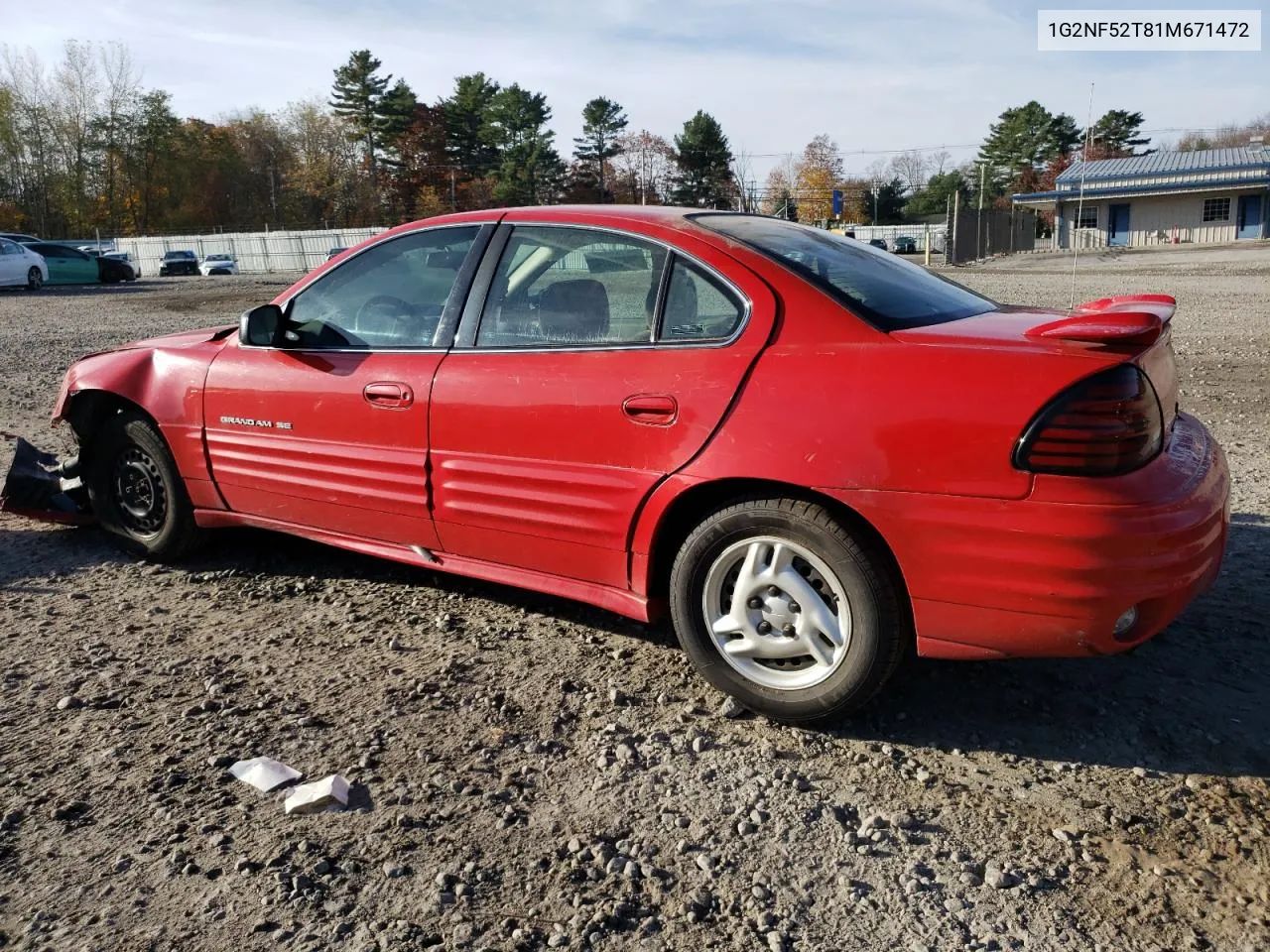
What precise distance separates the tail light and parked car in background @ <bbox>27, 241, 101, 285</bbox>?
36717 millimetres

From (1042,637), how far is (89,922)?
8.05 ft

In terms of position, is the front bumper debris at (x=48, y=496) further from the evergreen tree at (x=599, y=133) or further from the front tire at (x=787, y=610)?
the evergreen tree at (x=599, y=133)

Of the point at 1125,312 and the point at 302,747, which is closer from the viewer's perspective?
the point at 1125,312

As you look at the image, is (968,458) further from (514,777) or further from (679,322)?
(514,777)

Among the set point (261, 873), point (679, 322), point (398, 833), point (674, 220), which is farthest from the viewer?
point (674, 220)

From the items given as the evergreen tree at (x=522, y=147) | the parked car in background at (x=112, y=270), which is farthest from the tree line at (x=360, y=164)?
the parked car in background at (x=112, y=270)

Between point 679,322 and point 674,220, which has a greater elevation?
point 674,220

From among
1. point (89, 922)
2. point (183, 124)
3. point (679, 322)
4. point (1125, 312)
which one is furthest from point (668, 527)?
point (183, 124)

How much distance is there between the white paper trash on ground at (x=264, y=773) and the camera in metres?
2.91

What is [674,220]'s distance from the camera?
143 inches

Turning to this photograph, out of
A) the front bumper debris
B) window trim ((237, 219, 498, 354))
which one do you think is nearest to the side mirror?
window trim ((237, 219, 498, 354))

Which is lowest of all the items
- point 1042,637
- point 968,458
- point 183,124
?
point 1042,637

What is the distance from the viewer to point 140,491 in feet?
16.2

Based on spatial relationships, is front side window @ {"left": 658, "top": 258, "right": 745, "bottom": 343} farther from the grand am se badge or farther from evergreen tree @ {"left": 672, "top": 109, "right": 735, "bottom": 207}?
evergreen tree @ {"left": 672, "top": 109, "right": 735, "bottom": 207}
